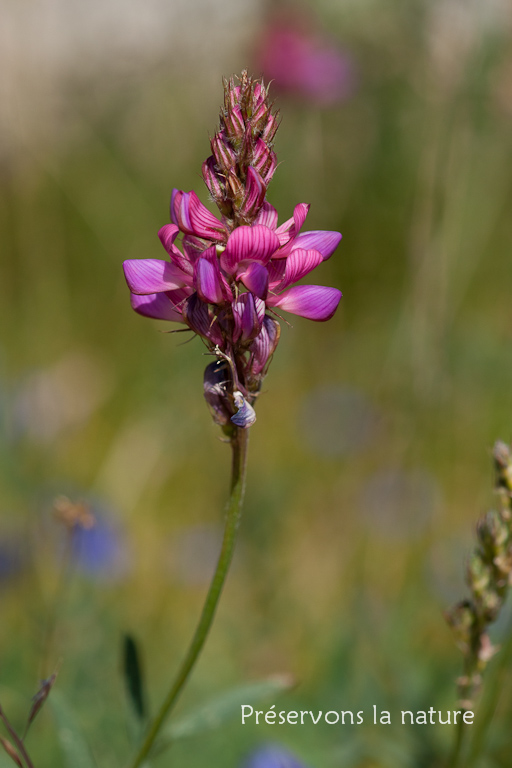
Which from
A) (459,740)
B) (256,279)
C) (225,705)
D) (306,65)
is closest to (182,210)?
(256,279)

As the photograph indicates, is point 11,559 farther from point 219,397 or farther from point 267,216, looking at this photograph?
point 267,216

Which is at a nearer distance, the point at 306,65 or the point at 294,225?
the point at 294,225

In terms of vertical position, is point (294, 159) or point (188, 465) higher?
point (294, 159)

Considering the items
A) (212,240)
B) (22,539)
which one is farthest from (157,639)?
(212,240)

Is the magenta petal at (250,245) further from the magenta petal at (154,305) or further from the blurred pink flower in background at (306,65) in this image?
the blurred pink flower in background at (306,65)

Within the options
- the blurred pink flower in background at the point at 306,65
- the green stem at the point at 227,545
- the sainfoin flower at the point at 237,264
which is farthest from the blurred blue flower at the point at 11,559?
the blurred pink flower in background at the point at 306,65

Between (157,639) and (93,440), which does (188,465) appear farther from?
(157,639)
